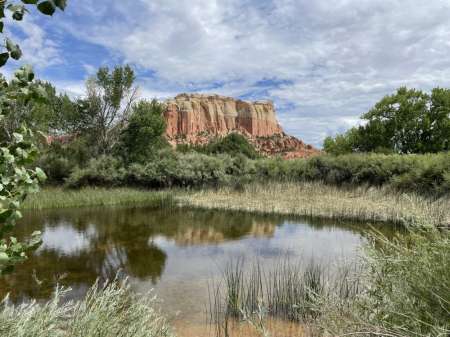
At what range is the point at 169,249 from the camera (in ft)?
25.9

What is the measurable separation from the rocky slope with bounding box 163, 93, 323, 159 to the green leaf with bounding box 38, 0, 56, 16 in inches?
3504

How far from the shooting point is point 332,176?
1808 cm

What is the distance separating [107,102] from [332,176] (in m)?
18.7

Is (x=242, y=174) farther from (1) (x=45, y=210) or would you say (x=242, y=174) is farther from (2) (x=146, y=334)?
(2) (x=146, y=334)

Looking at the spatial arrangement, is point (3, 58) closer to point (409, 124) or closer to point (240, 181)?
point (240, 181)

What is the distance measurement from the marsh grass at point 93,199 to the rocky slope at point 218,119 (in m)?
Result: 74.3

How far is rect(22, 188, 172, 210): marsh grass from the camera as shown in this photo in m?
14.2

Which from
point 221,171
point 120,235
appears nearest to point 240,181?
point 221,171

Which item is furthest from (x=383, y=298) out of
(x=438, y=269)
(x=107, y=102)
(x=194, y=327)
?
(x=107, y=102)

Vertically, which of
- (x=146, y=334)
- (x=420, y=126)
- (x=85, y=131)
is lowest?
(x=146, y=334)

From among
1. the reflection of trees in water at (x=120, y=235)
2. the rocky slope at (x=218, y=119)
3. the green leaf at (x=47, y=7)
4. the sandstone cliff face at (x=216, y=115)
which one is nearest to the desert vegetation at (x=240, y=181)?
the green leaf at (x=47, y=7)

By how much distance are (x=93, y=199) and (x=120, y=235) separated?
297 inches

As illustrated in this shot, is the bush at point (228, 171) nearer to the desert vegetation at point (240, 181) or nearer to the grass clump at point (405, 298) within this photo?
the desert vegetation at point (240, 181)

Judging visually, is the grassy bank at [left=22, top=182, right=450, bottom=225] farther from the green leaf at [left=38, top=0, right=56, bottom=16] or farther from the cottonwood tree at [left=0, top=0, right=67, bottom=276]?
the green leaf at [left=38, top=0, right=56, bottom=16]
